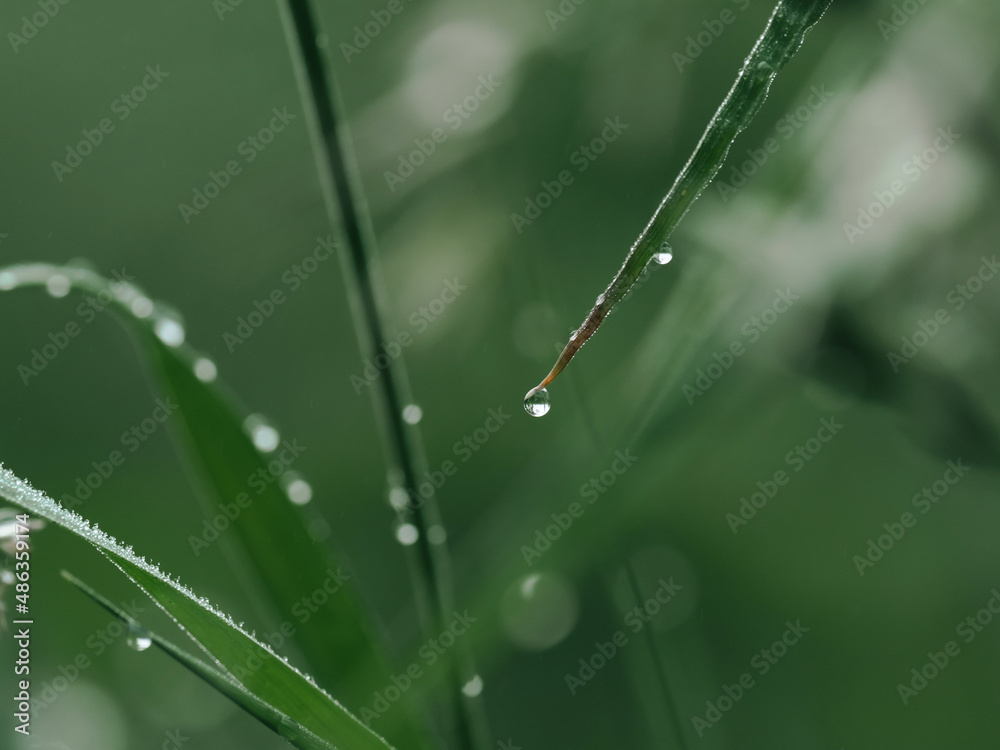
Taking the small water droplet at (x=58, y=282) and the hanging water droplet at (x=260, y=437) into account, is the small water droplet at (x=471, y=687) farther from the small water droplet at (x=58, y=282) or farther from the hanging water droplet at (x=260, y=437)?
the small water droplet at (x=58, y=282)

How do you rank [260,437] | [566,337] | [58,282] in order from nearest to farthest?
[58,282], [260,437], [566,337]

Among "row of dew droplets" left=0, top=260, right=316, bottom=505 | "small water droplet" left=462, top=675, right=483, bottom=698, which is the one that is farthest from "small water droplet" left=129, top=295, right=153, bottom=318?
"small water droplet" left=462, top=675, right=483, bottom=698

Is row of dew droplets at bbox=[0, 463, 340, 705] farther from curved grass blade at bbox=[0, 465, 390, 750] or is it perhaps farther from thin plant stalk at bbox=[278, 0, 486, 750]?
thin plant stalk at bbox=[278, 0, 486, 750]

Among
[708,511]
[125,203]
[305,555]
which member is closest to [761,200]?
[305,555]

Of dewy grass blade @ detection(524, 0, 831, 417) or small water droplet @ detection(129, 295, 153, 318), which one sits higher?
small water droplet @ detection(129, 295, 153, 318)

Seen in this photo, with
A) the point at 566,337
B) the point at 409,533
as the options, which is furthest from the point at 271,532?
the point at 566,337

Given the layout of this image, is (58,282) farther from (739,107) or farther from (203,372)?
(739,107)
